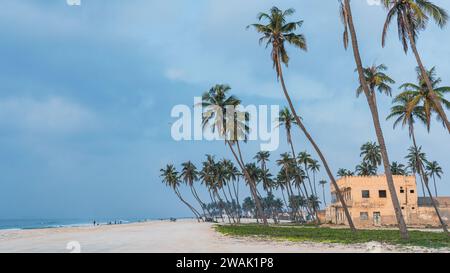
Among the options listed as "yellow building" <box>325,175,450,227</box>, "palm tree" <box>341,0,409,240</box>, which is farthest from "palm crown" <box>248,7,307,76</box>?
"yellow building" <box>325,175,450,227</box>

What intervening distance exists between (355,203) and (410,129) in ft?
74.3

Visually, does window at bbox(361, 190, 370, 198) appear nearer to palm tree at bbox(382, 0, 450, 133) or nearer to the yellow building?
the yellow building

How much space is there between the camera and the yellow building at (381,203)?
192 ft

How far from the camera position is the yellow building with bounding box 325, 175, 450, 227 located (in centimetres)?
5850

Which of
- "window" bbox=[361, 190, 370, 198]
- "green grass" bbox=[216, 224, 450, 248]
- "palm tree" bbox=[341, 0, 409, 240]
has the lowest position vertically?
"green grass" bbox=[216, 224, 450, 248]

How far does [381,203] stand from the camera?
194ft

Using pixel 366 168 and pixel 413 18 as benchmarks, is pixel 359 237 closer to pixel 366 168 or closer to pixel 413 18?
pixel 413 18

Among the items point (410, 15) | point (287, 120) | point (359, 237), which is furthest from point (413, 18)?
point (287, 120)

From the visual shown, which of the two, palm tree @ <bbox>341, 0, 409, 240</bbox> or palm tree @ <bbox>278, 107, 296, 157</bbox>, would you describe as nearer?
palm tree @ <bbox>341, 0, 409, 240</bbox>

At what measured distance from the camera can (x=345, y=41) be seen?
25.7 metres

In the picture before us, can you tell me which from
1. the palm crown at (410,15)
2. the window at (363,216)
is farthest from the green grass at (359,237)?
the window at (363,216)
